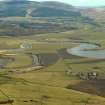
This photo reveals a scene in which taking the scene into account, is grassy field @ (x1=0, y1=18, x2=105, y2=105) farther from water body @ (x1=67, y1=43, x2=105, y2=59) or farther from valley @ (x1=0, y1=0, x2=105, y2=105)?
water body @ (x1=67, y1=43, x2=105, y2=59)

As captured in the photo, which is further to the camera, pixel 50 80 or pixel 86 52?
pixel 86 52

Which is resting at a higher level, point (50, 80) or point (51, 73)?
point (50, 80)

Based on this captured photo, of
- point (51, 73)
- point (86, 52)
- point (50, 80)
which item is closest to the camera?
point (50, 80)

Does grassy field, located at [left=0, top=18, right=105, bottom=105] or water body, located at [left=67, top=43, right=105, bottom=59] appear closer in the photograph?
grassy field, located at [left=0, top=18, right=105, bottom=105]

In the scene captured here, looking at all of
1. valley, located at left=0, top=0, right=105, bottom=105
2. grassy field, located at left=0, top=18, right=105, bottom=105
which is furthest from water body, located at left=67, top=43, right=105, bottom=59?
grassy field, located at left=0, top=18, right=105, bottom=105

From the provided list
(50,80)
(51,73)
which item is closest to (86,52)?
(51,73)

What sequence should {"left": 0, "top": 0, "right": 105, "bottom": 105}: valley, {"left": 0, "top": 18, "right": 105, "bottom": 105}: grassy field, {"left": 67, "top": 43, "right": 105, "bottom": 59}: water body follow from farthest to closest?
{"left": 67, "top": 43, "right": 105, "bottom": 59}: water body
{"left": 0, "top": 0, "right": 105, "bottom": 105}: valley
{"left": 0, "top": 18, "right": 105, "bottom": 105}: grassy field

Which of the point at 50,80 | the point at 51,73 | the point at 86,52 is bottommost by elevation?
the point at 86,52

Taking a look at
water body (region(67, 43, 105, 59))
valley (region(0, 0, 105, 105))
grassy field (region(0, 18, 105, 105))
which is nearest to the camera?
grassy field (region(0, 18, 105, 105))

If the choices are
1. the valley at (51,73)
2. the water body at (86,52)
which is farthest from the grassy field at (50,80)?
the water body at (86,52)

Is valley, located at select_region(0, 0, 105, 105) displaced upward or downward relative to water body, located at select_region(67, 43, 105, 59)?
upward

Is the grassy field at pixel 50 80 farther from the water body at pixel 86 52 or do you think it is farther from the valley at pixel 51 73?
the water body at pixel 86 52

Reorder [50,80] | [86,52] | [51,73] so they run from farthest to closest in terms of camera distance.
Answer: [86,52], [51,73], [50,80]

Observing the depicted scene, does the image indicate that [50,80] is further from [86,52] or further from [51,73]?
[86,52]
